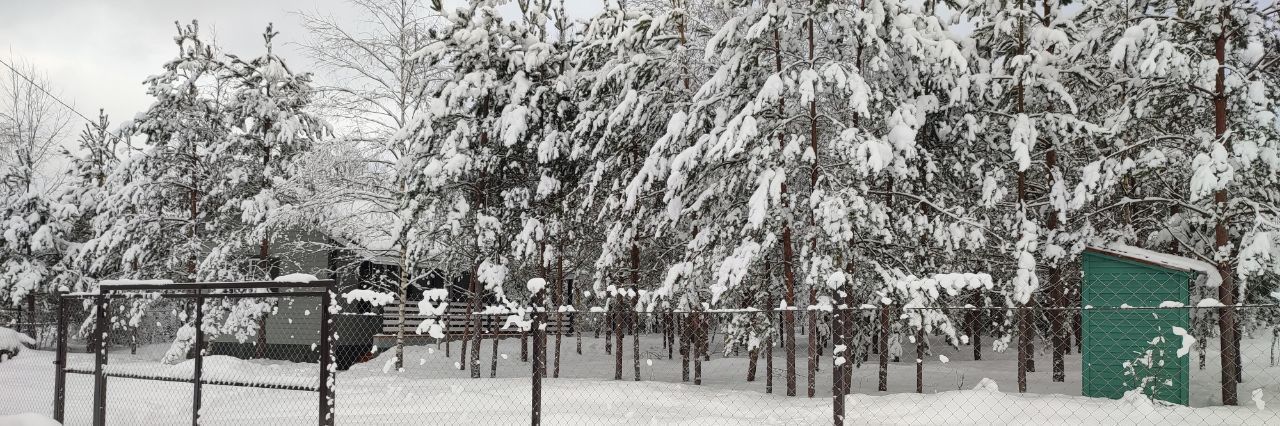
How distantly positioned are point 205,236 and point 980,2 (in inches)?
661

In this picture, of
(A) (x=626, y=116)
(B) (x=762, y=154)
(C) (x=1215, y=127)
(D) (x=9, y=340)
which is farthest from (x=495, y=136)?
(D) (x=9, y=340)

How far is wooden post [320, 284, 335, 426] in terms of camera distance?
7.00 m

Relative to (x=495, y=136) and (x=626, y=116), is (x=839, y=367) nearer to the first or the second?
(x=626, y=116)

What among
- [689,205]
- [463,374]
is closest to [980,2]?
[689,205]

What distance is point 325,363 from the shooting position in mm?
7098

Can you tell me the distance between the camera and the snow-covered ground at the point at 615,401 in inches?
372

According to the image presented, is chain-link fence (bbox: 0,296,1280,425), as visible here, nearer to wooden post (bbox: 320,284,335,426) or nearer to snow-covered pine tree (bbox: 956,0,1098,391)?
wooden post (bbox: 320,284,335,426)

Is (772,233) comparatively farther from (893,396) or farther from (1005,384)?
(1005,384)

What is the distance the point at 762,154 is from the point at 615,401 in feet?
12.8

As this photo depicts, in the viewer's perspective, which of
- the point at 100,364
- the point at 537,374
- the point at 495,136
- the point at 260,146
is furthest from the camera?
the point at 260,146

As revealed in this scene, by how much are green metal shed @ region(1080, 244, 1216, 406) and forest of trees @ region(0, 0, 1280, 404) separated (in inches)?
24.0

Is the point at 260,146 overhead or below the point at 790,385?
overhead

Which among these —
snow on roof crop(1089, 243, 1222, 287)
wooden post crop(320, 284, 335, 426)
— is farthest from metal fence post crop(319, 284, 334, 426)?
snow on roof crop(1089, 243, 1222, 287)

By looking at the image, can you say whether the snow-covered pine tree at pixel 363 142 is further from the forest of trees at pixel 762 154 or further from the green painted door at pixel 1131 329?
the green painted door at pixel 1131 329
